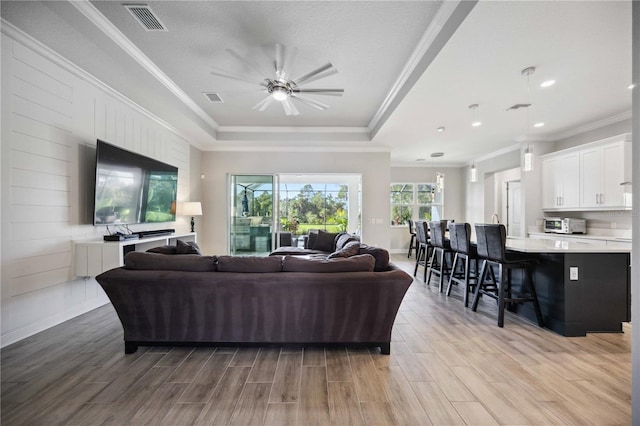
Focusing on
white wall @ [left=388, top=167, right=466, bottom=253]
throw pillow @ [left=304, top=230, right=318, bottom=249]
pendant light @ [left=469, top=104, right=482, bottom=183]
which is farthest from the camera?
white wall @ [left=388, top=167, right=466, bottom=253]

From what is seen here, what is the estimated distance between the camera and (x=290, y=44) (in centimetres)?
305

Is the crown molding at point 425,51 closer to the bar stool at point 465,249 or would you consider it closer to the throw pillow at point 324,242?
the bar stool at point 465,249

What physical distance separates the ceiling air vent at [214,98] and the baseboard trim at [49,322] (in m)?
3.20

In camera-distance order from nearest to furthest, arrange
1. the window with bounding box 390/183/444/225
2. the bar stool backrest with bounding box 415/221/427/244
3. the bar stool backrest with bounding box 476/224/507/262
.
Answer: the bar stool backrest with bounding box 476/224/507/262 < the bar stool backrest with bounding box 415/221/427/244 < the window with bounding box 390/183/444/225

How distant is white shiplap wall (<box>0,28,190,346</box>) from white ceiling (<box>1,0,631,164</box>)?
11.0 inches

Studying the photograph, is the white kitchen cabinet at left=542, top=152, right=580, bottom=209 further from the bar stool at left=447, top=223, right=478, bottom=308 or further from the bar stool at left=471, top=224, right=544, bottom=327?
the bar stool at left=471, top=224, right=544, bottom=327

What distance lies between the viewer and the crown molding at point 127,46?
8.03 ft

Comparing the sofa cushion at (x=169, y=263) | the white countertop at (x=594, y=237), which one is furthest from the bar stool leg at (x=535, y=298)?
the sofa cushion at (x=169, y=263)

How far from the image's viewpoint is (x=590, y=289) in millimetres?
2877

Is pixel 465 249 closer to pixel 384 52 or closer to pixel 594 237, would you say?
pixel 594 237

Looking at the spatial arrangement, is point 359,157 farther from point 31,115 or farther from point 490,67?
point 31,115

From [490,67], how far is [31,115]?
15.1ft

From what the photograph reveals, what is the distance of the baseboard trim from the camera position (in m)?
2.55

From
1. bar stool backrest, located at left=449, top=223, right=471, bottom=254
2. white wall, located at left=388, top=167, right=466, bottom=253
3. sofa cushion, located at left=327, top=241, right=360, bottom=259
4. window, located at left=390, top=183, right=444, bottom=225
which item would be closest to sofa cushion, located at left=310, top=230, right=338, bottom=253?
bar stool backrest, located at left=449, top=223, right=471, bottom=254
